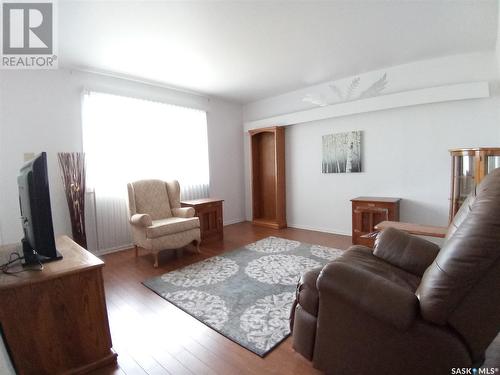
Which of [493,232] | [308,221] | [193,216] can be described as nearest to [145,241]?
[193,216]

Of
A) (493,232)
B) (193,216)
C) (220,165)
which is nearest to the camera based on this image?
(493,232)

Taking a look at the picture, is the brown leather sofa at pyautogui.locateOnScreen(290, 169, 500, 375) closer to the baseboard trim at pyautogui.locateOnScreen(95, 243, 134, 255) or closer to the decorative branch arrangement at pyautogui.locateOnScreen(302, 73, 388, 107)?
the decorative branch arrangement at pyautogui.locateOnScreen(302, 73, 388, 107)

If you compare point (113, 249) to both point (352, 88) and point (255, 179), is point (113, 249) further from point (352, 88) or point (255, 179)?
point (352, 88)

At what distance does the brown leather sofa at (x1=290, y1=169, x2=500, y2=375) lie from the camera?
998mm

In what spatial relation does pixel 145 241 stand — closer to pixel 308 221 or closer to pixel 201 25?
pixel 201 25

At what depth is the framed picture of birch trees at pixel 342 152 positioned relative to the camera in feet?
13.4

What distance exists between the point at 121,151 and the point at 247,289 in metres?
2.71

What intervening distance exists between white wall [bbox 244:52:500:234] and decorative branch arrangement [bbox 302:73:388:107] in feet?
0.25

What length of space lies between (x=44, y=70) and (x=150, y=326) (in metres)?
3.30

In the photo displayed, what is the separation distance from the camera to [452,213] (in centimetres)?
305

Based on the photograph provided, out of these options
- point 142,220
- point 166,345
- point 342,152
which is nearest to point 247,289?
point 166,345

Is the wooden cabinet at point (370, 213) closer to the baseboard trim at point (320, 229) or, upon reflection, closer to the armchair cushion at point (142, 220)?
the baseboard trim at point (320, 229)

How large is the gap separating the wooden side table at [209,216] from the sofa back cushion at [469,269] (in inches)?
130

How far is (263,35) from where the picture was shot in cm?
262
